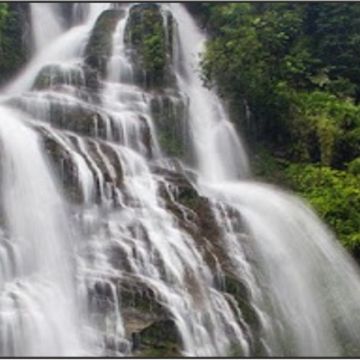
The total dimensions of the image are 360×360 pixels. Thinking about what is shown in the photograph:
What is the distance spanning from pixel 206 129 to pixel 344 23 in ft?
21.1

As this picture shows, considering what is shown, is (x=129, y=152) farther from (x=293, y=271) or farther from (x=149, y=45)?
(x=149, y=45)

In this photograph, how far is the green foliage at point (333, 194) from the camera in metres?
16.6

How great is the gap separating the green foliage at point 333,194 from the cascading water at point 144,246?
45 cm

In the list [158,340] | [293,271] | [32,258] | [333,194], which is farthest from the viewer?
[333,194]

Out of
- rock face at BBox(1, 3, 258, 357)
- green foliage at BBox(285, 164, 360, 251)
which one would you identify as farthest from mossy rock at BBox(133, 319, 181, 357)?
green foliage at BBox(285, 164, 360, 251)

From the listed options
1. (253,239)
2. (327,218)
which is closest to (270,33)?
(327,218)

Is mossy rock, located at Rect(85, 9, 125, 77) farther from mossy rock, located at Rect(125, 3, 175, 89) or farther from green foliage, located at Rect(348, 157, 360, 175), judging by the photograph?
green foliage, located at Rect(348, 157, 360, 175)

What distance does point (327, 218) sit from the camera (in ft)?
55.4

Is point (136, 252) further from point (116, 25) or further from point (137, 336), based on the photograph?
point (116, 25)

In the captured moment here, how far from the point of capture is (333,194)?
1766 centimetres

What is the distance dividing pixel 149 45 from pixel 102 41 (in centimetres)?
163

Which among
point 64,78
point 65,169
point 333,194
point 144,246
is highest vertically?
point 64,78

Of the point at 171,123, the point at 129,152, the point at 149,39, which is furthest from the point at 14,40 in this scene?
the point at 129,152

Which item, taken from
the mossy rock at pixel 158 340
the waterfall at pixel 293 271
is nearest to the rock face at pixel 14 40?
the waterfall at pixel 293 271
